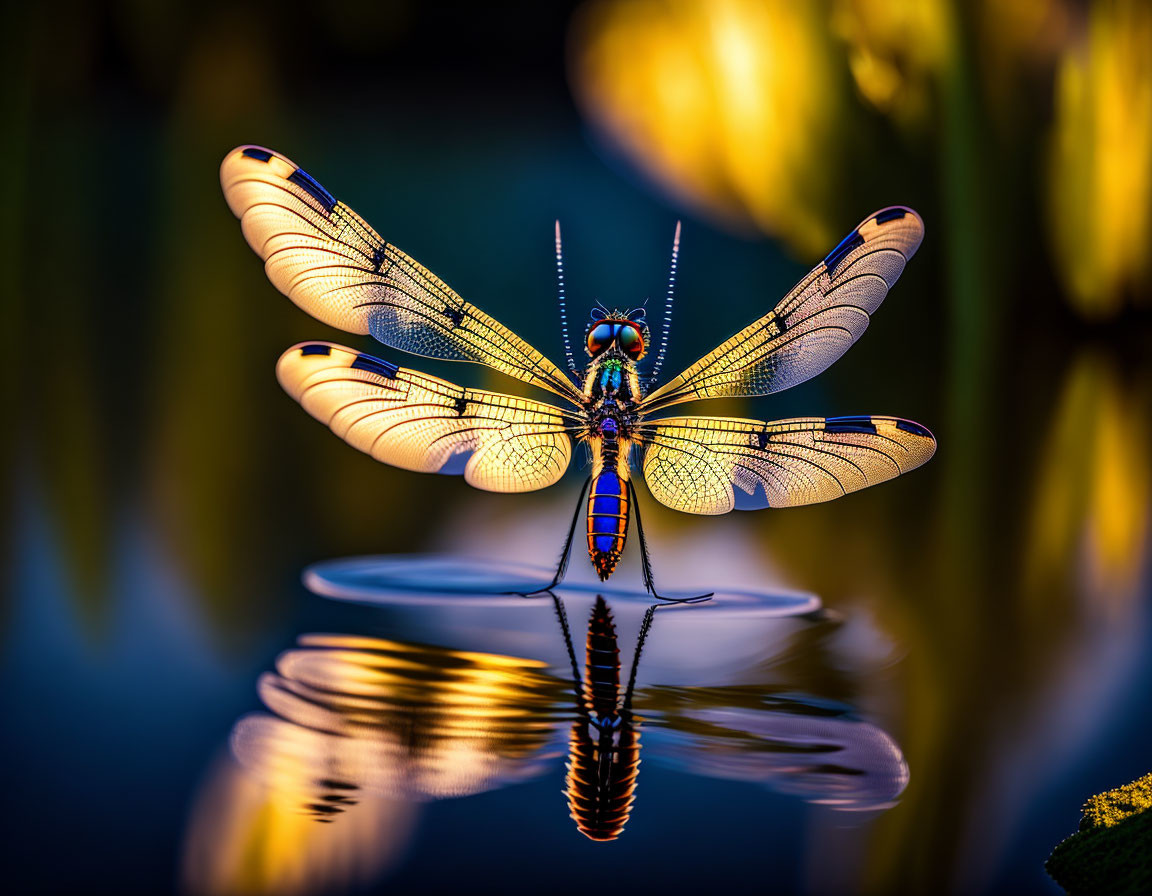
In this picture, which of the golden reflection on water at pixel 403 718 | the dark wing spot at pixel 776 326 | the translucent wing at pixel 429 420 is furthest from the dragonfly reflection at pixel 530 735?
the dark wing spot at pixel 776 326

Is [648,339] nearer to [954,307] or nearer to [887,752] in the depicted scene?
[887,752]

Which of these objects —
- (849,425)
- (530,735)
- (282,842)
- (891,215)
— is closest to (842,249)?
(891,215)

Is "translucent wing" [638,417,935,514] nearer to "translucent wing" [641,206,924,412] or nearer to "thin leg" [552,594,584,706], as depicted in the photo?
"translucent wing" [641,206,924,412]

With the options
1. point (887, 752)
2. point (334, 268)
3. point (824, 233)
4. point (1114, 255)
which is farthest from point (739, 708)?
point (1114, 255)

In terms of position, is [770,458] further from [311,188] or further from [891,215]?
[311,188]

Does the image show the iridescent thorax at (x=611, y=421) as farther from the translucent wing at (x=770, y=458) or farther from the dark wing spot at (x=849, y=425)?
the dark wing spot at (x=849, y=425)

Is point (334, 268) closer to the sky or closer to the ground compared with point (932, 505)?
closer to the sky
